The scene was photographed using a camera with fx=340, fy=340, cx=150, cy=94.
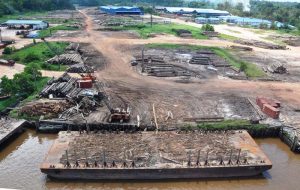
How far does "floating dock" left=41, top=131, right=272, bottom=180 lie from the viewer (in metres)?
26.4

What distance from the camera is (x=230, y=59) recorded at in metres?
61.5

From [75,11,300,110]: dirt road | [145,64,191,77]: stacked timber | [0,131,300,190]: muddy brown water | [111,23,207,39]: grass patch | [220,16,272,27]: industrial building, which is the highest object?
[220,16,272,27]: industrial building

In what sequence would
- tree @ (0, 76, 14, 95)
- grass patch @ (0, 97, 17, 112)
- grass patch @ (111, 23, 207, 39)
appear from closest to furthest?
grass patch @ (0, 97, 17, 112)
tree @ (0, 76, 14, 95)
grass patch @ (111, 23, 207, 39)

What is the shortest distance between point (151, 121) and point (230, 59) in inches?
1251

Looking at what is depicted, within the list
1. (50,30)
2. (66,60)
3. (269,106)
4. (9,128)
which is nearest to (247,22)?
(50,30)

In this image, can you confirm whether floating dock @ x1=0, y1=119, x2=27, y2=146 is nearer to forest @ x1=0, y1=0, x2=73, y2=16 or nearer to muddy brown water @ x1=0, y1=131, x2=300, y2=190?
muddy brown water @ x1=0, y1=131, x2=300, y2=190

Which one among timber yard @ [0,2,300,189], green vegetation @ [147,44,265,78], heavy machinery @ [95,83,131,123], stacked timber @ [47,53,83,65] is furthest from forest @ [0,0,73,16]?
heavy machinery @ [95,83,131,123]

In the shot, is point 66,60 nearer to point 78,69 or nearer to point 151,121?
point 78,69

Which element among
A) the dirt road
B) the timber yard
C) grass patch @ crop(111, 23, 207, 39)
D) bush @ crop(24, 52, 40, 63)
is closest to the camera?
the timber yard

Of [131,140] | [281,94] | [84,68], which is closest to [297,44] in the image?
[281,94]

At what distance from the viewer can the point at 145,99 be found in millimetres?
40344

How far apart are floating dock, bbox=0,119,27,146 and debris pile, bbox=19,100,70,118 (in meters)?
1.48

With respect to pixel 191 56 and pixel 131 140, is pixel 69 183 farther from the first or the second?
pixel 191 56

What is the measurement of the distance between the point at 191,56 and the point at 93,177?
131ft
